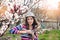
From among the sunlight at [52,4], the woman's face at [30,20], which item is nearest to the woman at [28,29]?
the woman's face at [30,20]

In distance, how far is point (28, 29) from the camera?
1.82 m

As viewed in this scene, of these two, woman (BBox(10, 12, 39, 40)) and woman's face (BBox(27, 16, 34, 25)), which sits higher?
woman's face (BBox(27, 16, 34, 25))

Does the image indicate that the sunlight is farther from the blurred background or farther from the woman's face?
the woman's face

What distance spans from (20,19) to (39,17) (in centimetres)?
14

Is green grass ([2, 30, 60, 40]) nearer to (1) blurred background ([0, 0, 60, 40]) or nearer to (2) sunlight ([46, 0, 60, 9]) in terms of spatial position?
(1) blurred background ([0, 0, 60, 40])

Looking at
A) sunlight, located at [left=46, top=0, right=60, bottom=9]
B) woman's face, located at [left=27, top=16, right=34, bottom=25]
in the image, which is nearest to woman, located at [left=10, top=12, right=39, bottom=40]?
woman's face, located at [left=27, top=16, right=34, bottom=25]

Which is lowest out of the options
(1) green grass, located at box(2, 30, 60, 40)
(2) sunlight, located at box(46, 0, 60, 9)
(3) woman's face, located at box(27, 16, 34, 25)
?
(1) green grass, located at box(2, 30, 60, 40)

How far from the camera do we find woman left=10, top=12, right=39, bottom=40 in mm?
1803

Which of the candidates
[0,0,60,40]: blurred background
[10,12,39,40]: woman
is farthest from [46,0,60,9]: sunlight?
[10,12,39,40]: woman

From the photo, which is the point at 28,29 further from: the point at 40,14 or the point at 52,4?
the point at 52,4

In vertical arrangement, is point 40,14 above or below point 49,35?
above

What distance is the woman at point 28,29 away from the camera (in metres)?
1.80

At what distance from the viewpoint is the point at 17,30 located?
1809 millimetres

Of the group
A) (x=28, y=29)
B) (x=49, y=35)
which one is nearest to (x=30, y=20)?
(x=28, y=29)
